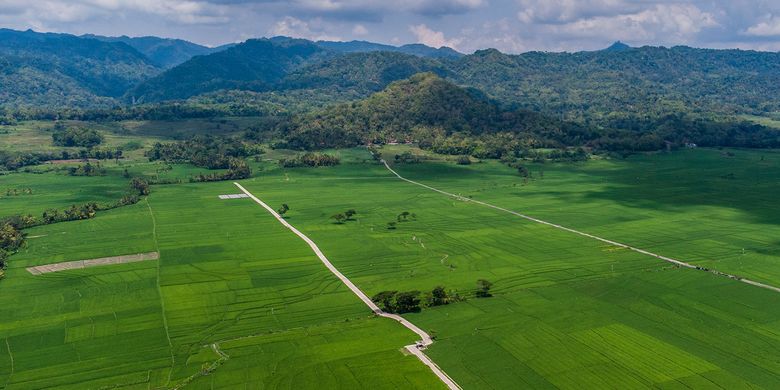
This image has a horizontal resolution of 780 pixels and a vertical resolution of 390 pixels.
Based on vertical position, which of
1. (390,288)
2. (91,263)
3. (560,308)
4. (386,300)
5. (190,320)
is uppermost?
(560,308)

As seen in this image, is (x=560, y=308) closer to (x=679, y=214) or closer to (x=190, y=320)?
(x=190, y=320)

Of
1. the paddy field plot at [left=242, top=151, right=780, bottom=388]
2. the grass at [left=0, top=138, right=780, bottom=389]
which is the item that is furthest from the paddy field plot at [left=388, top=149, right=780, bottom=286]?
the paddy field plot at [left=242, top=151, right=780, bottom=388]

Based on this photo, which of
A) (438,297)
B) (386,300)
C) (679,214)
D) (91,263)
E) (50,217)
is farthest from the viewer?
(679,214)

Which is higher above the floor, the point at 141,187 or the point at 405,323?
the point at 405,323

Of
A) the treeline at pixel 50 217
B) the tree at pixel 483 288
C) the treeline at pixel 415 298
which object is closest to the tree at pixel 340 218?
the treeline at pixel 415 298

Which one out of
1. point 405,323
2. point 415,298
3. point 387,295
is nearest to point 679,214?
point 415,298

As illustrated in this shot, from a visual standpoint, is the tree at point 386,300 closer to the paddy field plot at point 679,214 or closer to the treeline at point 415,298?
the treeline at point 415,298

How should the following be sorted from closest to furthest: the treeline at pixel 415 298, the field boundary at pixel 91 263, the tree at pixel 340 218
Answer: the treeline at pixel 415 298
the field boundary at pixel 91 263
the tree at pixel 340 218
